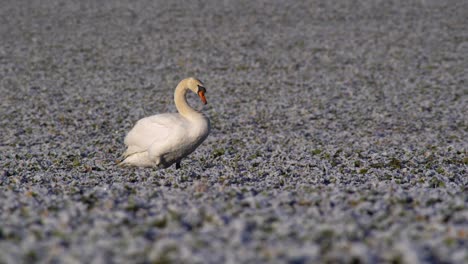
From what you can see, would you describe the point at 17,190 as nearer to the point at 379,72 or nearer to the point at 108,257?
the point at 108,257

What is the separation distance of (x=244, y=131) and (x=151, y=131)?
10703 mm

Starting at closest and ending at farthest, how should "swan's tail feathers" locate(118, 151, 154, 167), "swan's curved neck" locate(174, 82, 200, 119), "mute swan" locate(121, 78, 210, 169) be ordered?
"mute swan" locate(121, 78, 210, 169)
"swan's curved neck" locate(174, 82, 200, 119)
"swan's tail feathers" locate(118, 151, 154, 167)

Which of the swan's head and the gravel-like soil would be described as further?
the swan's head

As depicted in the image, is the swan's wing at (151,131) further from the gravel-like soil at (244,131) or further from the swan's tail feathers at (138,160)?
the gravel-like soil at (244,131)

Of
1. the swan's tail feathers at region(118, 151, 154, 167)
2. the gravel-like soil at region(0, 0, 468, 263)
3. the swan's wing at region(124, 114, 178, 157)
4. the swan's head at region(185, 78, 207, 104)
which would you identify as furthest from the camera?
the swan's head at region(185, 78, 207, 104)

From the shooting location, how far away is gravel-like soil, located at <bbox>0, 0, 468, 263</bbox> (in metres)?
7.88

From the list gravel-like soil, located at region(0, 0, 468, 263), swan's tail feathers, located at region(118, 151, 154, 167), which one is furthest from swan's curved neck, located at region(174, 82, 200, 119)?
gravel-like soil, located at region(0, 0, 468, 263)

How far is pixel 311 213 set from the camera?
921 cm

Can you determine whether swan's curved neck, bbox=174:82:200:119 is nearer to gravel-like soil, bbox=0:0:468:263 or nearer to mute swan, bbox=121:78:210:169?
mute swan, bbox=121:78:210:169

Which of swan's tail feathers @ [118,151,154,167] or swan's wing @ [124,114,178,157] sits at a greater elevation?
swan's wing @ [124,114,178,157]

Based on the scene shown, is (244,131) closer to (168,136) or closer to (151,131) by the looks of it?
(151,131)

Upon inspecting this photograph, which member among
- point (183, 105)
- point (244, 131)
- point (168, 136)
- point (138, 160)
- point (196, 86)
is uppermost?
point (196, 86)

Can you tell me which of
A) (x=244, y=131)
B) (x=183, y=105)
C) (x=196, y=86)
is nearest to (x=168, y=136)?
(x=183, y=105)

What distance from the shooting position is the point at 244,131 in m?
25.2
